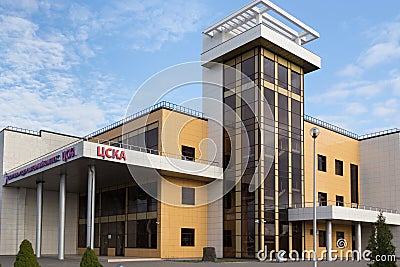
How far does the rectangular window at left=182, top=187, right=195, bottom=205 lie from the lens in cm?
3506

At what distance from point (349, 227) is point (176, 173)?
15831mm

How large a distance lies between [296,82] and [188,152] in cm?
1009

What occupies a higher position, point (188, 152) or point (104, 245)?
point (188, 152)

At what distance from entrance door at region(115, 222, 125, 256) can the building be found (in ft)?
0.29

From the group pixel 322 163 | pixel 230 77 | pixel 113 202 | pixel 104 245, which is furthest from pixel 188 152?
pixel 322 163

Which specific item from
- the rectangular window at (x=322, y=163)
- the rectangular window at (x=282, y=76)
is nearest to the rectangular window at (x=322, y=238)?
the rectangular window at (x=322, y=163)

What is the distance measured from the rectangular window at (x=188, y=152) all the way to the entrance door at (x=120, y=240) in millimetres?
7651

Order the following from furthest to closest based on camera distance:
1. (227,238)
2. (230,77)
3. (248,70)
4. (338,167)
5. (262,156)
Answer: (338,167) < (230,77) < (248,70) < (227,238) < (262,156)

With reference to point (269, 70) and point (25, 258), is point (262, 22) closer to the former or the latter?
point (269, 70)

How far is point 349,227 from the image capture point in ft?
132

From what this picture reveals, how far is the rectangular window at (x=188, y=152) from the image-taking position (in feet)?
119

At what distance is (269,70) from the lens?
119ft

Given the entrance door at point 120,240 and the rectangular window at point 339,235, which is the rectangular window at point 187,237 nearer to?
the entrance door at point 120,240

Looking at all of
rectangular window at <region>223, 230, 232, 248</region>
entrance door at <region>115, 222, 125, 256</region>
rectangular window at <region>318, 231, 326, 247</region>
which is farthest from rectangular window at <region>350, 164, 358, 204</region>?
entrance door at <region>115, 222, 125, 256</region>
